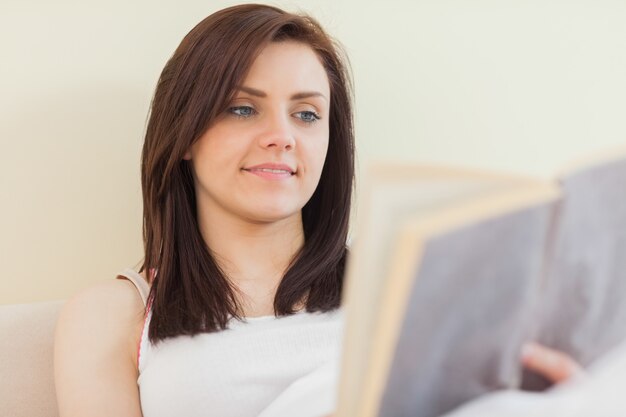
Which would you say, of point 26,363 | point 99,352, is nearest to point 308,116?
point 99,352

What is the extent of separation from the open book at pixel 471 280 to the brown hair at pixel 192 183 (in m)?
0.77

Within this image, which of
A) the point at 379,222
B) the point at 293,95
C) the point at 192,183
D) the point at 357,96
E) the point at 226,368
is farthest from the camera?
the point at 357,96

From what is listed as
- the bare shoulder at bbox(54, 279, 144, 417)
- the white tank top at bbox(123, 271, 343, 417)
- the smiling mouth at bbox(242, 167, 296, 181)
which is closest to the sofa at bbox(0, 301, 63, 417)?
the bare shoulder at bbox(54, 279, 144, 417)

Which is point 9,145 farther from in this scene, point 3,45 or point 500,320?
point 500,320

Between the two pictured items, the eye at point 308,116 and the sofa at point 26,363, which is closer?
the sofa at point 26,363

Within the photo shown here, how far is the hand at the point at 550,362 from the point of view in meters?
0.75

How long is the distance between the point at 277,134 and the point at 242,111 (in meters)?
0.09

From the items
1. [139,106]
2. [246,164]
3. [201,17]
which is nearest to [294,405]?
[246,164]

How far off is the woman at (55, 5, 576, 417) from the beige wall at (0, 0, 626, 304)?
18cm

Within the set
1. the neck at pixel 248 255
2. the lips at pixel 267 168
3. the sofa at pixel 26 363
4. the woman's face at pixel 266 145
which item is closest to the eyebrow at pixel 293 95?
the woman's face at pixel 266 145

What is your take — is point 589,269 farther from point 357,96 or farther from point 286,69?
point 357,96

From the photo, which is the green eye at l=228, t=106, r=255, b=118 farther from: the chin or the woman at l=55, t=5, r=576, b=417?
the chin

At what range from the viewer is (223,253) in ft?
5.01

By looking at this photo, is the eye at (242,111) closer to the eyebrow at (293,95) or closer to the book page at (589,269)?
the eyebrow at (293,95)
